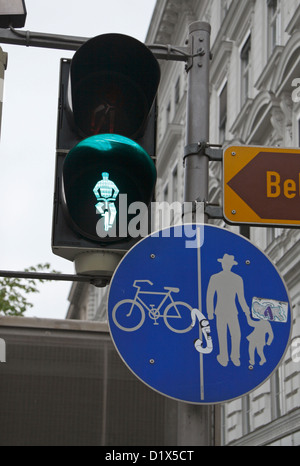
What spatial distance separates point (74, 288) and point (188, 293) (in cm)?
6182

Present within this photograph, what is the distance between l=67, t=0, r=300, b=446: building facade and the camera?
18.0 metres

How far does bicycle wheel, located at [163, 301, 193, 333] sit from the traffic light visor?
1.10 meters

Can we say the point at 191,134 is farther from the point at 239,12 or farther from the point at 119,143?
the point at 239,12

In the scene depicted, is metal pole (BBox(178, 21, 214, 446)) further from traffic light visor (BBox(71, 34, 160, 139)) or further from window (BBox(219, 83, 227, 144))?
window (BBox(219, 83, 227, 144))

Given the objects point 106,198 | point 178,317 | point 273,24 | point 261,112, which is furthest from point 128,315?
point 273,24

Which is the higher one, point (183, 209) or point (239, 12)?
point (239, 12)

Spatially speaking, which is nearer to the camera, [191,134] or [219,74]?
[191,134]

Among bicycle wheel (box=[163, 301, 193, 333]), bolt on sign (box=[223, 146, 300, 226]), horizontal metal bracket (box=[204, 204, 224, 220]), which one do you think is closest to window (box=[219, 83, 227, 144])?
bolt on sign (box=[223, 146, 300, 226])

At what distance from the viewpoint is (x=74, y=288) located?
64562 mm

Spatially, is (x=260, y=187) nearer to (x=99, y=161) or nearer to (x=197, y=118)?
(x=197, y=118)

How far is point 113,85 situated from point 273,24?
18.3 m
